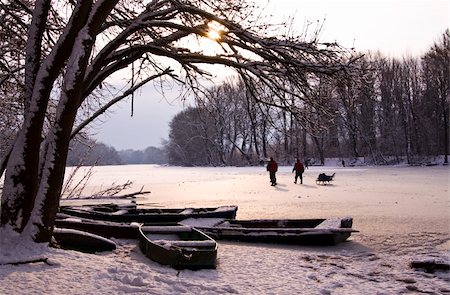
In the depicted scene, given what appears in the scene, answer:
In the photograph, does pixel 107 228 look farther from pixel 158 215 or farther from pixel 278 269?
pixel 278 269

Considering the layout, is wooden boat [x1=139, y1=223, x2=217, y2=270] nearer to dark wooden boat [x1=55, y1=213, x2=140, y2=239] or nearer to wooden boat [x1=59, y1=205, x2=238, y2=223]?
dark wooden boat [x1=55, y1=213, x2=140, y2=239]

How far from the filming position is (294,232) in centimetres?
1023

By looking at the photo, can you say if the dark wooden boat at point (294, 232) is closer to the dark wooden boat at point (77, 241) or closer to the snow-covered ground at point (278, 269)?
the snow-covered ground at point (278, 269)

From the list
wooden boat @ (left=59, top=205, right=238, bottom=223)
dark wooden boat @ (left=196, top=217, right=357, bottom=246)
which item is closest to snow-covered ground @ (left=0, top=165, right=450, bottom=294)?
dark wooden boat @ (left=196, top=217, right=357, bottom=246)

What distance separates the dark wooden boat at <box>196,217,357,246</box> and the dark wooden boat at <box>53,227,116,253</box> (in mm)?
3230

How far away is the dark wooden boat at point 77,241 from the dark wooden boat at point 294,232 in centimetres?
323

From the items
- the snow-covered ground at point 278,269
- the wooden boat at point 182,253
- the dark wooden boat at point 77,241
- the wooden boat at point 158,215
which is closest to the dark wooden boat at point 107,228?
the snow-covered ground at point 278,269

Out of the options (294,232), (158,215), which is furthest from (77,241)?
(158,215)

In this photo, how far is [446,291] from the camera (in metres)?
6.37

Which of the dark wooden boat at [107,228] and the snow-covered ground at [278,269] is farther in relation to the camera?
the dark wooden boat at [107,228]

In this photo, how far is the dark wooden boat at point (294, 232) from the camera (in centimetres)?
992

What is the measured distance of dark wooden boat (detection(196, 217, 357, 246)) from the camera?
992 cm

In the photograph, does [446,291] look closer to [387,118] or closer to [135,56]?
[135,56]

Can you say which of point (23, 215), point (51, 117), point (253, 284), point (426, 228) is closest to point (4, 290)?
point (23, 215)
